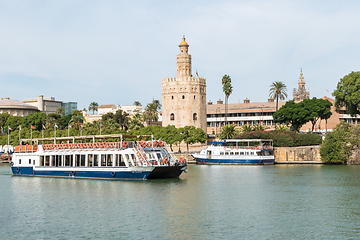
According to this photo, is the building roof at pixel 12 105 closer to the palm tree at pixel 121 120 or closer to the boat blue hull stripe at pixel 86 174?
the palm tree at pixel 121 120

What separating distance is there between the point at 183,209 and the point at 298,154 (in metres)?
52.0

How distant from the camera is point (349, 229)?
31.2 metres

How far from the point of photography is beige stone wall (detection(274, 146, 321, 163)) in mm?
83688

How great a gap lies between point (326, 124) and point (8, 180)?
8449cm

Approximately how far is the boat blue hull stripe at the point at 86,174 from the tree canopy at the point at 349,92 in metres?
47.8

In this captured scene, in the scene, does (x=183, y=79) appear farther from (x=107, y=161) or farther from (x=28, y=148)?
(x=107, y=161)

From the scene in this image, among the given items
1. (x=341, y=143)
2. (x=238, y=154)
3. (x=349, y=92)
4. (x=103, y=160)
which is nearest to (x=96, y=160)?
(x=103, y=160)

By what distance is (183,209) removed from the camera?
3797 centimetres

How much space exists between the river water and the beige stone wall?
2640cm

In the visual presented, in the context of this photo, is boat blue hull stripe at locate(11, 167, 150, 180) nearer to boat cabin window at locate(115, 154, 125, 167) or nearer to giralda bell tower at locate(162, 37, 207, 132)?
boat cabin window at locate(115, 154, 125, 167)

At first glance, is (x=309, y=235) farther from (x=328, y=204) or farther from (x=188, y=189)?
(x=188, y=189)

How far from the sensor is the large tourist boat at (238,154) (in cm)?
8369

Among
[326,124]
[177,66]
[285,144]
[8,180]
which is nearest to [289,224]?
[8,180]

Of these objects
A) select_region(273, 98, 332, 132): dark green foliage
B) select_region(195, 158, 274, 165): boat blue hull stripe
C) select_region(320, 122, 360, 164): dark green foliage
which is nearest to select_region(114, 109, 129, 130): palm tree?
select_region(273, 98, 332, 132): dark green foliage
